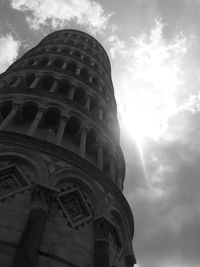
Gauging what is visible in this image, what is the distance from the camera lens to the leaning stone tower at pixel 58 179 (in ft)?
31.6

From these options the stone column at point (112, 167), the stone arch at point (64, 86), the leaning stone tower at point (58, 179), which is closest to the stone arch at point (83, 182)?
the leaning stone tower at point (58, 179)

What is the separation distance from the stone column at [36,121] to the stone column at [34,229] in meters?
4.14

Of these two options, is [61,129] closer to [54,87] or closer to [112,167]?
[112,167]

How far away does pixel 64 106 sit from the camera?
17.6 metres

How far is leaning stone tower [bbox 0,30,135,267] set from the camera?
9.63 metres

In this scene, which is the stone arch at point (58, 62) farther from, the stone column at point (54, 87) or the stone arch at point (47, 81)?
the stone column at point (54, 87)

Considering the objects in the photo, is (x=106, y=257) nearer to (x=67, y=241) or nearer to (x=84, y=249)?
(x=84, y=249)

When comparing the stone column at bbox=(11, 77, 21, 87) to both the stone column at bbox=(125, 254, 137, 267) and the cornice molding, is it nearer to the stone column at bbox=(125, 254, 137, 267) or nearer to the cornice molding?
the cornice molding

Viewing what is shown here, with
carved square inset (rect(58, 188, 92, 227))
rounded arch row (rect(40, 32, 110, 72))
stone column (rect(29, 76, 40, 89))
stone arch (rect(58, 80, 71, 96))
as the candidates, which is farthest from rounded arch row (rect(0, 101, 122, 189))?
rounded arch row (rect(40, 32, 110, 72))

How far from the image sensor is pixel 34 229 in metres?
9.34

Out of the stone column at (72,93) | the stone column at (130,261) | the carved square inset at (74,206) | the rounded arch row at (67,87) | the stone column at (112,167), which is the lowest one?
the stone column at (130,261)

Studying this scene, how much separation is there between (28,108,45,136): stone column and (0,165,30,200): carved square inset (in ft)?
8.82

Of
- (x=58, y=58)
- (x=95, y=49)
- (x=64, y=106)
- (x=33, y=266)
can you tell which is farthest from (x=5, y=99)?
(x=95, y=49)

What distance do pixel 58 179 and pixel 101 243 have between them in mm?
2876
